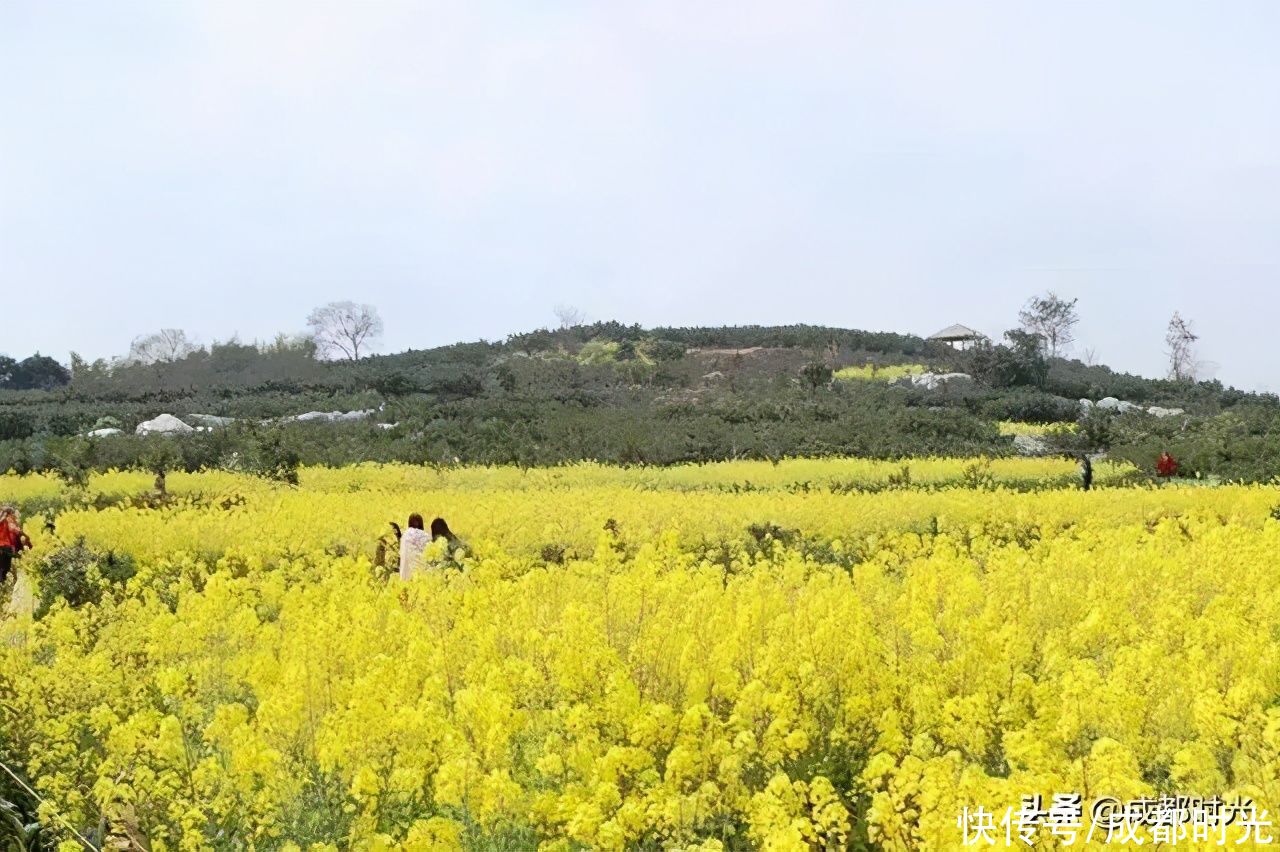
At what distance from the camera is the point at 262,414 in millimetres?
33812

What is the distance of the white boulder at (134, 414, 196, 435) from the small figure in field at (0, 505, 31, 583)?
16.2 m

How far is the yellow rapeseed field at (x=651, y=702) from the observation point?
4129mm

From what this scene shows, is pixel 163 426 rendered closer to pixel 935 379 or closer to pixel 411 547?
pixel 411 547

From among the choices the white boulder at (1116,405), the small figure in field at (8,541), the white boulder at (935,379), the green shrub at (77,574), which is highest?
the white boulder at (935,379)

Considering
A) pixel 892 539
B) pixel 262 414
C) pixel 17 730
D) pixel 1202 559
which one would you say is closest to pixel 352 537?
pixel 892 539

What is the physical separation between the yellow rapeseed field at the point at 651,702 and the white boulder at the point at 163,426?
19.0 m

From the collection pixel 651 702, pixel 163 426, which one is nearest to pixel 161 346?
pixel 163 426

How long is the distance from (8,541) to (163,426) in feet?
60.4

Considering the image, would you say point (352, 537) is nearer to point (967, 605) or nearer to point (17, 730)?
point (17, 730)

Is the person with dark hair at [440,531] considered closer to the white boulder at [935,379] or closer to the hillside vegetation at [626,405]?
the hillside vegetation at [626,405]

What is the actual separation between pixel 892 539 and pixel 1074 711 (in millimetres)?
7253

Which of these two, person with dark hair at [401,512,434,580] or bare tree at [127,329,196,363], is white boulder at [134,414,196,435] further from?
bare tree at [127,329,196,363]

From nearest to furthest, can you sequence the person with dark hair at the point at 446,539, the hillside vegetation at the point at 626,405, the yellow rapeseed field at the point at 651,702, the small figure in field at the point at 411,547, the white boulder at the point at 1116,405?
1. the yellow rapeseed field at the point at 651,702
2. the person with dark hair at the point at 446,539
3. the small figure in field at the point at 411,547
4. the hillside vegetation at the point at 626,405
5. the white boulder at the point at 1116,405

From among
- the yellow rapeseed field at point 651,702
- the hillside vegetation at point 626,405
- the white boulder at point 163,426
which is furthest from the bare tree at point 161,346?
the yellow rapeseed field at point 651,702
